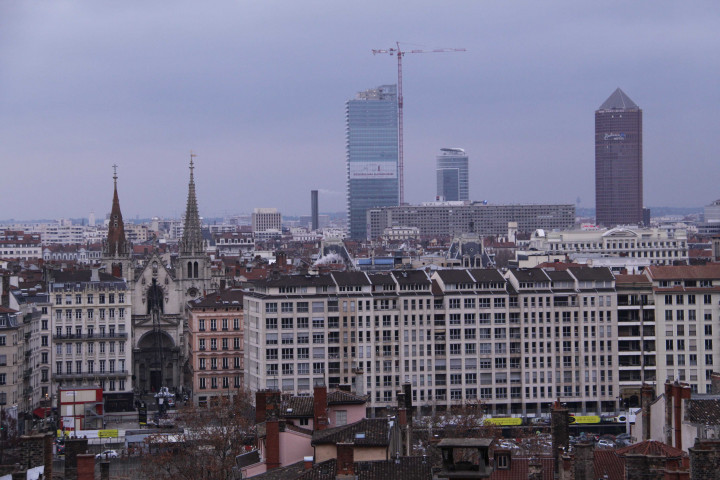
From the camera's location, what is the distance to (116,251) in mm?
129375

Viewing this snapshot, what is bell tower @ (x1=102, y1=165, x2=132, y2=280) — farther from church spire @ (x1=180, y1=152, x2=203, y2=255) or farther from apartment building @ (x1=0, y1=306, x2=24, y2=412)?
apartment building @ (x1=0, y1=306, x2=24, y2=412)

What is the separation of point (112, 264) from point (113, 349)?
78.9 ft

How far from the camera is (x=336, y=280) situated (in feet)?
321

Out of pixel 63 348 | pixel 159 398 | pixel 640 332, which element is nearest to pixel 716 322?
pixel 640 332

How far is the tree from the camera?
169 feet

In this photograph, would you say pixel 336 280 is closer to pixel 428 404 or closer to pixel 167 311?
pixel 428 404

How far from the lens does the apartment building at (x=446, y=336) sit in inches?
3780

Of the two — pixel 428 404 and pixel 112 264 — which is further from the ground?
pixel 112 264

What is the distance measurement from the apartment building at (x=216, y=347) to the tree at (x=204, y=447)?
100 feet

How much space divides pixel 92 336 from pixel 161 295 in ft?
57.0

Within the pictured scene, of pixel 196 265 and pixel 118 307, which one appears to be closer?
pixel 118 307

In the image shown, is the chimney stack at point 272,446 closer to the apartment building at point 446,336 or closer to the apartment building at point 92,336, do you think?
the apartment building at point 446,336

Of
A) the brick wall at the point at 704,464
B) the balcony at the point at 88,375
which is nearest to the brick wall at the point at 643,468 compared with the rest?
the brick wall at the point at 704,464

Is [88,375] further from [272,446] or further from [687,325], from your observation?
[272,446]
